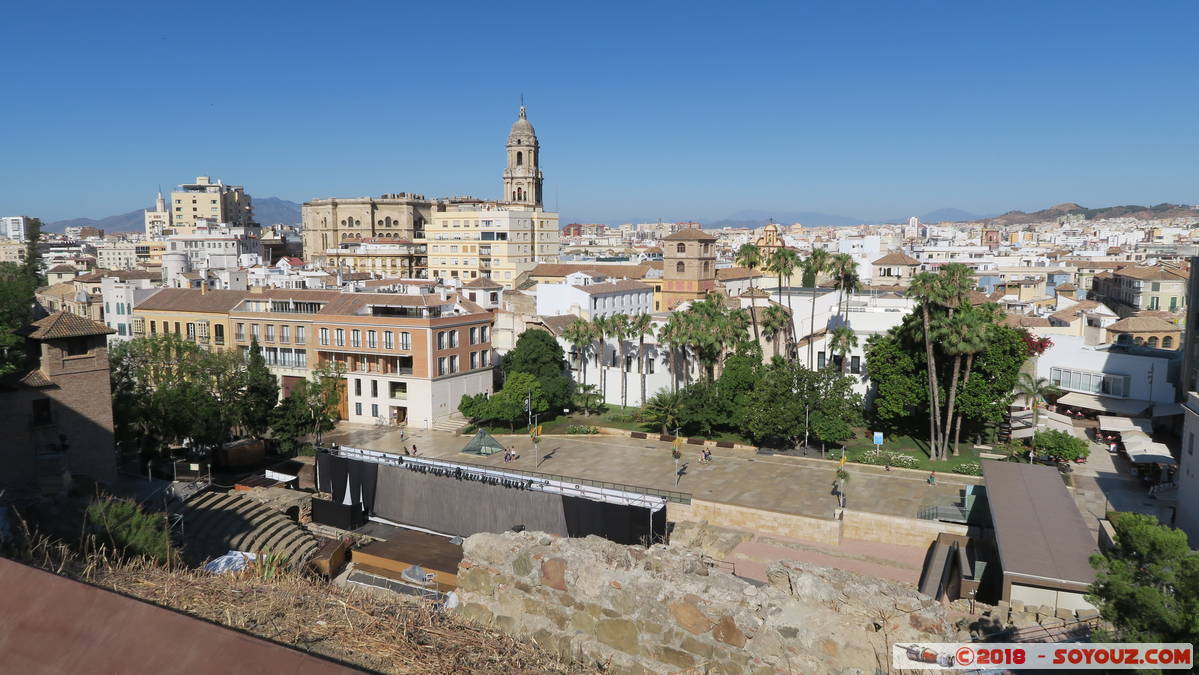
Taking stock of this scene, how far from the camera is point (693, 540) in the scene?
2925cm

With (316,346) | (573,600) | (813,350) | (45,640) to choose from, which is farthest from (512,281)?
(45,640)

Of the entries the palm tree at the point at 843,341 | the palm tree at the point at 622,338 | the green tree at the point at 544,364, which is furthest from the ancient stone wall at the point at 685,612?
the palm tree at the point at 622,338

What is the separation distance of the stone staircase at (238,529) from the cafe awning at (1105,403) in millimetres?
39447

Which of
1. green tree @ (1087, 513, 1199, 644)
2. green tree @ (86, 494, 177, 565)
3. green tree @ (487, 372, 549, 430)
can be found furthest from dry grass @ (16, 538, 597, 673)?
green tree @ (487, 372, 549, 430)

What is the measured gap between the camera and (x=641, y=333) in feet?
162

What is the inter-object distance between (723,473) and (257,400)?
2356 cm

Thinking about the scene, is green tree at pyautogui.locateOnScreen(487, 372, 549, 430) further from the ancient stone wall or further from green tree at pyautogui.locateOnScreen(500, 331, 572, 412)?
the ancient stone wall

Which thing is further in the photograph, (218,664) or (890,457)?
(890,457)

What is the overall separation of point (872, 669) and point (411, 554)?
2070 centimetres

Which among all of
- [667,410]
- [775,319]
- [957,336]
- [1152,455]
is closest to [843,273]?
[775,319]

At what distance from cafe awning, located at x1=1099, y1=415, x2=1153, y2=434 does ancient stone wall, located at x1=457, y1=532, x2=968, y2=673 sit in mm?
33089

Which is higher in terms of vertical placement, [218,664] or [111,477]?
[218,664]

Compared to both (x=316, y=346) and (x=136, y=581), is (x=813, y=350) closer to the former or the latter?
→ (x=316, y=346)

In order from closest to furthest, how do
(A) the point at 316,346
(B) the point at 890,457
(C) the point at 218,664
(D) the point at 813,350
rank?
(C) the point at 218,664, (B) the point at 890,457, (D) the point at 813,350, (A) the point at 316,346
